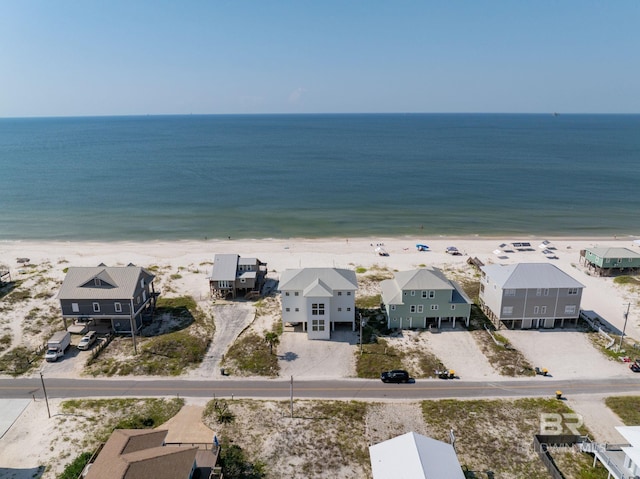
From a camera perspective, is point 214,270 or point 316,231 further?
point 316,231

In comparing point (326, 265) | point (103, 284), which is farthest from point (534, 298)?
point (103, 284)

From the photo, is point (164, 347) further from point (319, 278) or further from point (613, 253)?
point (613, 253)

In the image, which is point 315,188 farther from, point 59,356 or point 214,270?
point 59,356

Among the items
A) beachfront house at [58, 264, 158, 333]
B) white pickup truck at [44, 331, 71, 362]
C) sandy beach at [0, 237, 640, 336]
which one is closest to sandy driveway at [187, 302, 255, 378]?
sandy beach at [0, 237, 640, 336]

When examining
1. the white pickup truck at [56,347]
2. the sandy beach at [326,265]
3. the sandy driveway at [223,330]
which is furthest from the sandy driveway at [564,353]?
the white pickup truck at [56,347]

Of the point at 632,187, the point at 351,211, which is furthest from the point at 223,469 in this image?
the point at 632,187

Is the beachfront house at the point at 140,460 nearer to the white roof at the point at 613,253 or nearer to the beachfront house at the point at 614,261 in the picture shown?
the beachfront house at the point at 614,261
